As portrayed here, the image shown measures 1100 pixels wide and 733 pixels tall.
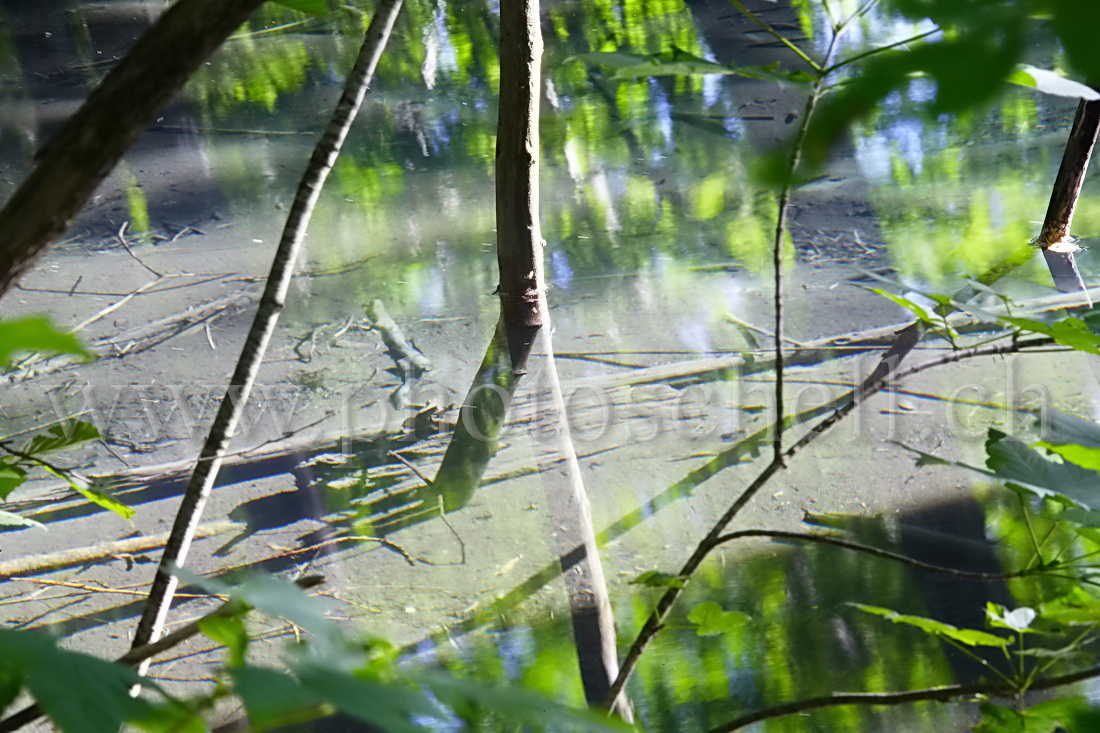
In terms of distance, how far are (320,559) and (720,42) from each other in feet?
8.40

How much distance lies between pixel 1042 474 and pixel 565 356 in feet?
4.45

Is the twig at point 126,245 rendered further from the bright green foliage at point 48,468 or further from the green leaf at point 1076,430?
the green leaf at point 1076,430

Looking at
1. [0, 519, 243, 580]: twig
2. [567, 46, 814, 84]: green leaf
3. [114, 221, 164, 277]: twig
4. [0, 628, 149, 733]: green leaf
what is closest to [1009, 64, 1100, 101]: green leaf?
[567, 46, 814, 84]: green leaf

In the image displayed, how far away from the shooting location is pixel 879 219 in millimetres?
2256

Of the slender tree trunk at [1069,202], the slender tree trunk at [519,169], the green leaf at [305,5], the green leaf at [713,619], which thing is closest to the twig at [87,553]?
the slender tree trunk at [519,169]

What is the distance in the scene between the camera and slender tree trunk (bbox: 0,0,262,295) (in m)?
0.30

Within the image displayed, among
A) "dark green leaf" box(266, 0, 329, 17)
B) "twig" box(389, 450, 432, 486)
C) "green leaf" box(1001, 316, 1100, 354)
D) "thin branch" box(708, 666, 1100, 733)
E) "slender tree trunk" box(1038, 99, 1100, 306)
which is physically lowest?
"twig" box(389, 450, 432, 486)

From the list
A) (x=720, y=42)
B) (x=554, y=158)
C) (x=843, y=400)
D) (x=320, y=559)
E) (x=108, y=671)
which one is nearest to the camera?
(x=108, y=671)

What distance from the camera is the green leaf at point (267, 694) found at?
0.63ft

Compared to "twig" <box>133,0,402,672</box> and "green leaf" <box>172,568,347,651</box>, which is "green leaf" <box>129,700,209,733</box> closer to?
"green leaf" <box>172,568,347,651</box>

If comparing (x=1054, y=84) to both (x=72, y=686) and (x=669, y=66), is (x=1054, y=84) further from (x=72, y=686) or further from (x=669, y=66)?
(x=72, y=686)

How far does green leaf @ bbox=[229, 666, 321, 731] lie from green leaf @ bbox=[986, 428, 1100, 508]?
44 cm

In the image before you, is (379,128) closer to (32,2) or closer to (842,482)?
(842,482)

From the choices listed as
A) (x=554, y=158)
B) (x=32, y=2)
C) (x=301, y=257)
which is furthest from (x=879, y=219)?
(x=32, y=2)
